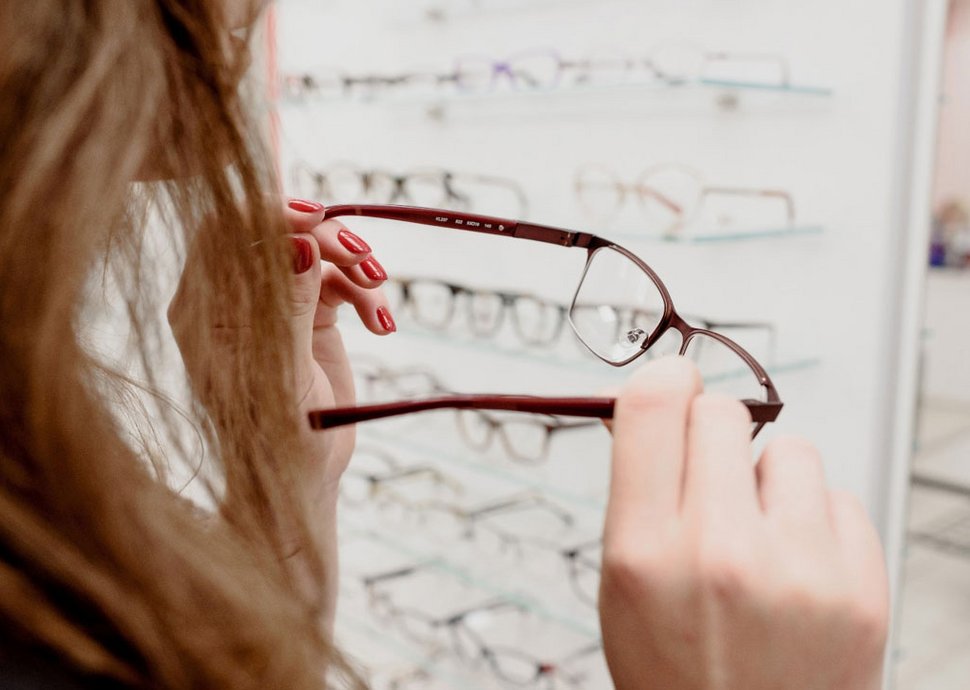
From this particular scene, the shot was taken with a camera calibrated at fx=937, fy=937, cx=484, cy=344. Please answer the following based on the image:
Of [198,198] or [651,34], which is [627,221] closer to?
[651,34]

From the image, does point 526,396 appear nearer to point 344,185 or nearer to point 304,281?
point 304,281

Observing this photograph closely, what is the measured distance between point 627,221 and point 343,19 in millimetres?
915

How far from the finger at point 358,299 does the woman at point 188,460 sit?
16cm

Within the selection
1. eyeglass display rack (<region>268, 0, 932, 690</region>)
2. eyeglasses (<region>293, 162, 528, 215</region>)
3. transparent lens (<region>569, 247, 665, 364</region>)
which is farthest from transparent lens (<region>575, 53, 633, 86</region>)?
transparent lens (<region>569, 247, 665, 364</region>)

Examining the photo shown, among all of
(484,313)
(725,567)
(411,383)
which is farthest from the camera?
(411,383)

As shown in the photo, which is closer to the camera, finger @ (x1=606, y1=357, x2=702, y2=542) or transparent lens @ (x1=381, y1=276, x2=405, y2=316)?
finger @ (x1=606, y1=357, x2=702, y2=542)

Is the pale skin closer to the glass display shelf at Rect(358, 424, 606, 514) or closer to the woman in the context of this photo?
the woman

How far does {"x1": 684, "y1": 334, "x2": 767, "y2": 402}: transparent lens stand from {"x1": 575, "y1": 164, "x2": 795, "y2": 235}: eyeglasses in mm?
212

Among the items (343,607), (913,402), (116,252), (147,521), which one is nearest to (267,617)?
(147,521)

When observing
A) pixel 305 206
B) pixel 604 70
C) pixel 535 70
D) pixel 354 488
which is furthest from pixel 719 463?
pixel 354 488

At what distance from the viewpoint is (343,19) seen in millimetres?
2080

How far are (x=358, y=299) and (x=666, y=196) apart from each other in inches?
39.8

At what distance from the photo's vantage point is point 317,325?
0.65 m

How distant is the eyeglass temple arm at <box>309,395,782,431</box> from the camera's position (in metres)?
0.40
